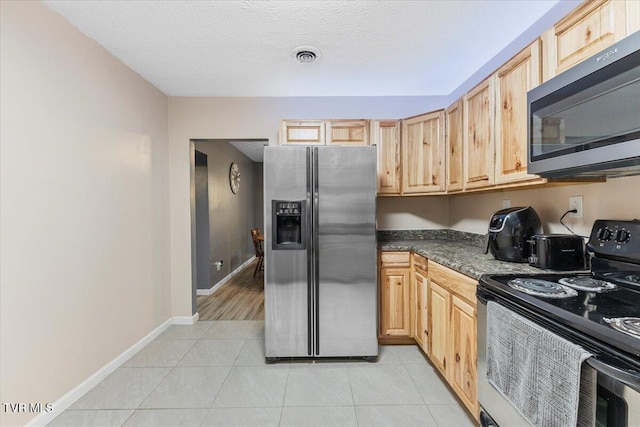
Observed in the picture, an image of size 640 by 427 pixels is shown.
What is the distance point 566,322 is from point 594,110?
83cm

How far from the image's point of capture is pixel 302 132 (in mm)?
2688

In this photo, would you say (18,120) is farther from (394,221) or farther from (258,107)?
(394,221)

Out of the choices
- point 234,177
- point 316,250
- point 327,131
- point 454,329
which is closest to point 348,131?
point 327,131

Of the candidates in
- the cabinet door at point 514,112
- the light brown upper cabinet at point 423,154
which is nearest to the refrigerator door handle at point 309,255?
the light brown upper cabinet at point 423,154

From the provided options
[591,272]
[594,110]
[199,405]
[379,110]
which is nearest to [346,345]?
[199,405]

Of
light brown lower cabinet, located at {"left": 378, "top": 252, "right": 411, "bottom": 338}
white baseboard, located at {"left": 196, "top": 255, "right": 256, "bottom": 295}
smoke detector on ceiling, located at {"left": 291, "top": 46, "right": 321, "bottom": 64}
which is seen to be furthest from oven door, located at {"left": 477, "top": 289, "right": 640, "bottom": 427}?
white baseboard, located at {"left": 196, "top": 255, "right": 256, "bottom": 295}

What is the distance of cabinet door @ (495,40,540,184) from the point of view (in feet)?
4.87

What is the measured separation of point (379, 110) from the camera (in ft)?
9.87

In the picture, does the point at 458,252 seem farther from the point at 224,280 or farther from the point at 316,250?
the point at 224,280

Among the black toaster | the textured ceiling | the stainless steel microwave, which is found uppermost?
the textured ceiling

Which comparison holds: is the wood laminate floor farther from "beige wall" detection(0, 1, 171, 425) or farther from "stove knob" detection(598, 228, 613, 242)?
"stove knob" detection(598, 228, 613, 242)

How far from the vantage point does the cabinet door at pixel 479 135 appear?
1.82 m

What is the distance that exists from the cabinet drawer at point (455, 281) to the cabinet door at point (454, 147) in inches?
28.9

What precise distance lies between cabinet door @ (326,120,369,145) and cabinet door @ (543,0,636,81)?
1.46m
